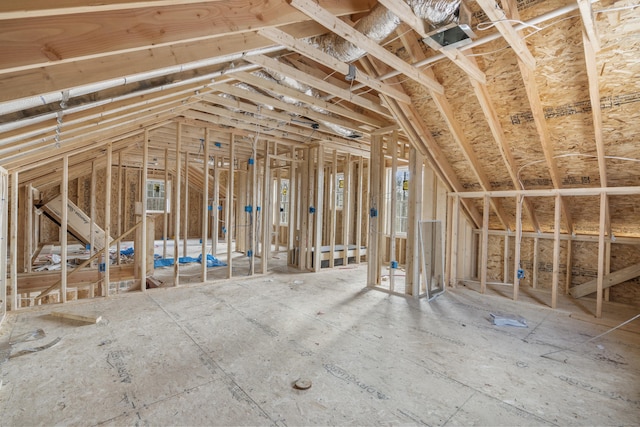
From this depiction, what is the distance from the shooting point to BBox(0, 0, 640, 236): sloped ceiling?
1.40 meters

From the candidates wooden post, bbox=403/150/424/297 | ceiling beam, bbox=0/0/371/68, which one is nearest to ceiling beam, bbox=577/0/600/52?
ceiling beam, bbox=0/0/371/68

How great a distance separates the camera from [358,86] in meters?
3.88

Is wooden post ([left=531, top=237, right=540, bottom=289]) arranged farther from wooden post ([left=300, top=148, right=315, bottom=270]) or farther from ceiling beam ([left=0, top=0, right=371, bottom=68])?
ceiling beam ([left=0, top=0, right=371, bottom=68])

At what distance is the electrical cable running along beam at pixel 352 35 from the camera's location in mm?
2071

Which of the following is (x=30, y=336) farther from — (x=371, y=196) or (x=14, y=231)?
(x=371, y=196)

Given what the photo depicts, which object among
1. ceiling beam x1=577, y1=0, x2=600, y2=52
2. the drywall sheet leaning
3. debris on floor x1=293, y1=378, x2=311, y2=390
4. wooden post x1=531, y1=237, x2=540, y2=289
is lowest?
debris on floor x1=293, y1=378, x2=311, y2=390

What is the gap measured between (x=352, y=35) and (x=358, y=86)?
56.4 inches

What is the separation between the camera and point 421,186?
4812mm

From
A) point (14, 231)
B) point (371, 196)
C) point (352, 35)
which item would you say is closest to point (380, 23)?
point (352, 35)

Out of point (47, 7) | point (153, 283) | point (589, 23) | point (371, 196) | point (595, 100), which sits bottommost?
point (153, 283)

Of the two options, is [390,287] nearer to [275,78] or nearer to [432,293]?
[432,293]

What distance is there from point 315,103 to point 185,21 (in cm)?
272

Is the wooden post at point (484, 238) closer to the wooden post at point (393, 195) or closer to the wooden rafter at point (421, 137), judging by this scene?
the wooden rafter at point (421, 137)

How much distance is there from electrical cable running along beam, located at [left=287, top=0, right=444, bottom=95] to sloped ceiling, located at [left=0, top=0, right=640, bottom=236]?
20 mm
